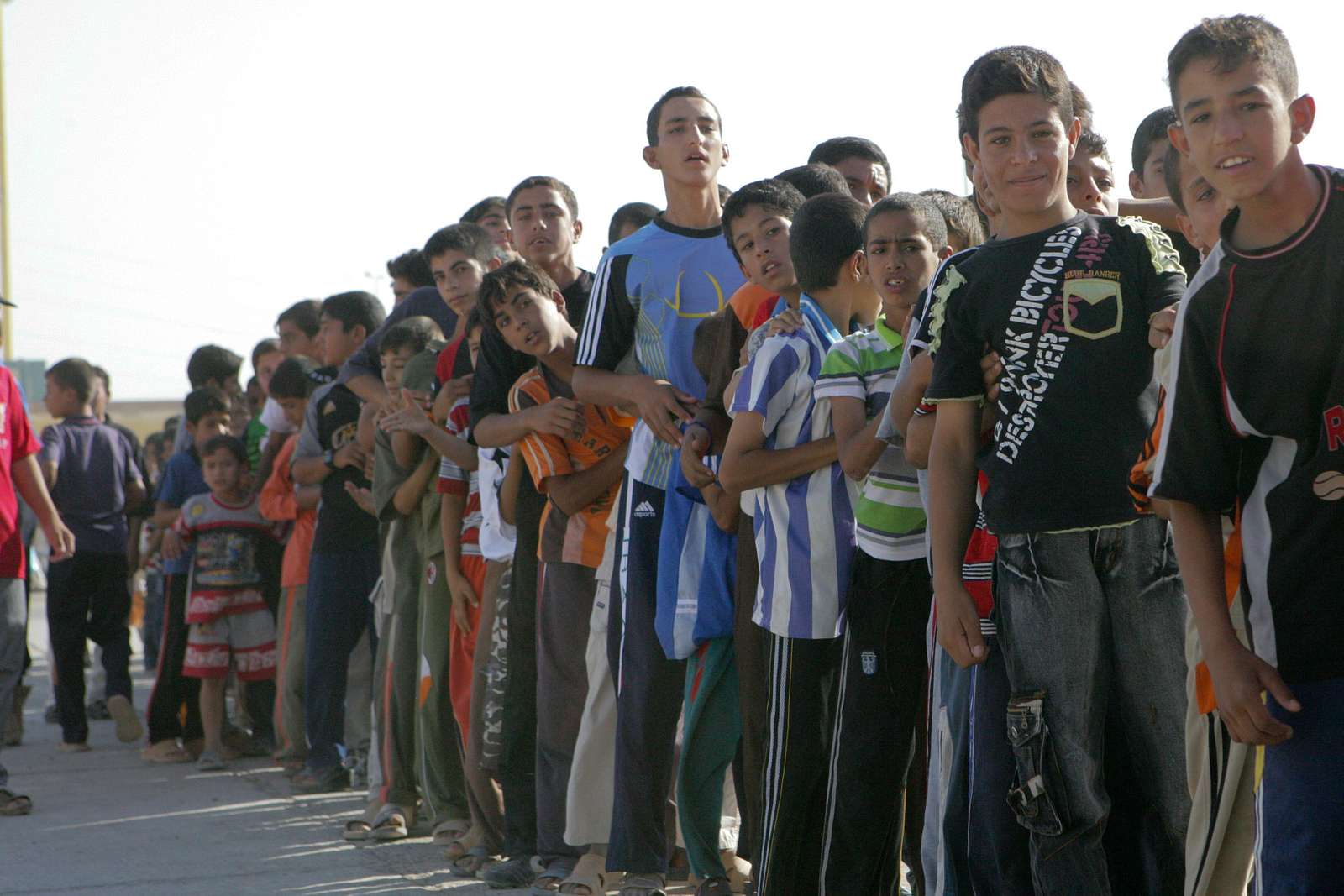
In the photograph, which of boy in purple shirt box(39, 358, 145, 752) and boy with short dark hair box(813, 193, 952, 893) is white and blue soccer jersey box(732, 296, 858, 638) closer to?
boy with short dark hair box(813, 193, 952, 893)

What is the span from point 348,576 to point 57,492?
10.2ft

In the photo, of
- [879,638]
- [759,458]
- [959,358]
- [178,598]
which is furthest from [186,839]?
[959,358]

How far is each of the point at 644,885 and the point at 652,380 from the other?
1529mm

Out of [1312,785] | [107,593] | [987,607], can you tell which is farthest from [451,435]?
[107,593]

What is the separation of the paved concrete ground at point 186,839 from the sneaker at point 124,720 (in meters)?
0.36

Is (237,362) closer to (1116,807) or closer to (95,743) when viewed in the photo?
(95,743)

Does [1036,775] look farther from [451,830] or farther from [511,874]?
[451,830]

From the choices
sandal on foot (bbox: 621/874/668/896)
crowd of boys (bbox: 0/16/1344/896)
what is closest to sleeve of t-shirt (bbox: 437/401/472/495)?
crowd of boys (bbox: 0/16/1344/896)

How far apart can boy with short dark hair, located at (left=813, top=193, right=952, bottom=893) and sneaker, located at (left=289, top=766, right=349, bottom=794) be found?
4183 millimetres

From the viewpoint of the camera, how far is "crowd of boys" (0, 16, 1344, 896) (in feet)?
8.09

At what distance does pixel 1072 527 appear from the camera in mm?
2947

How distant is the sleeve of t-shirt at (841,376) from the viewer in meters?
3.75

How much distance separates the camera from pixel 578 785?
193 inches

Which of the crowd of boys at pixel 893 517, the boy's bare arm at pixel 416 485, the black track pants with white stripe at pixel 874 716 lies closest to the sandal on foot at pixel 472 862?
the crowd of boys at pixel 893 517
